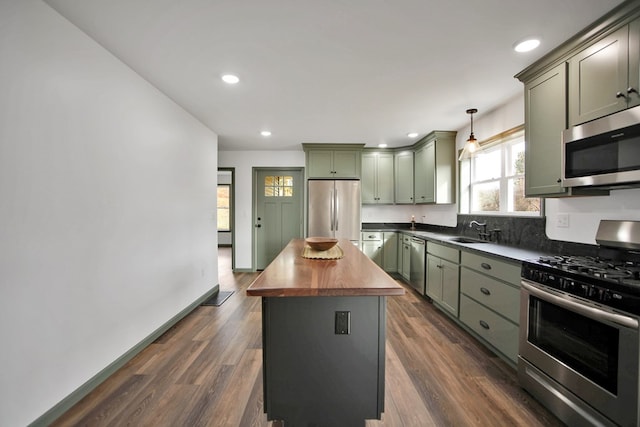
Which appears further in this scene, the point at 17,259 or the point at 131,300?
the point at 131,300

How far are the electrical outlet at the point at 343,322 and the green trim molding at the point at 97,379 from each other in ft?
5.77

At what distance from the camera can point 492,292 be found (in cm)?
225

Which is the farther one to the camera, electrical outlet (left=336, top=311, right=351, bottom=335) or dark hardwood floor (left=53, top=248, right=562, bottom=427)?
dark hardwood floor (left=53, top=248, right=562, bottom=427)

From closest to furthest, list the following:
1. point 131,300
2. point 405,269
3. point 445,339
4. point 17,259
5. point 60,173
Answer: point 17,259
point 60,173
point 131,300
point 445,339
point 405,269

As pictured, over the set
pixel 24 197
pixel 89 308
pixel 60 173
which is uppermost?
pixel 60 173

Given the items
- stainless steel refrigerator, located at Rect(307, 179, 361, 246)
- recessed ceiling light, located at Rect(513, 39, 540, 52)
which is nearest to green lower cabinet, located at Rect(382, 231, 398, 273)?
stainless steel refrigerator, located at Rect(307, 179, 361, 246)

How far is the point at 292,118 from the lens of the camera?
3.42 meters

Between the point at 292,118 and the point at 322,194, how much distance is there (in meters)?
1.58

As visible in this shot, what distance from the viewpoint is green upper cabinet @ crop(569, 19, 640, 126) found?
151cm

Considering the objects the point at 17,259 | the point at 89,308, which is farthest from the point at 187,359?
the point at 17,259

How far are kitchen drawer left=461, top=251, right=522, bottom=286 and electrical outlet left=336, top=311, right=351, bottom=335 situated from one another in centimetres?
142

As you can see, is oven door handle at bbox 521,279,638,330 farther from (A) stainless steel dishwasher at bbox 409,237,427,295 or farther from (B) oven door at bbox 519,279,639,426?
→ (A) stainless steel dishwasher at bbox 409,237,427,295

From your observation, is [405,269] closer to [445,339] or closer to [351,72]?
[445,339]

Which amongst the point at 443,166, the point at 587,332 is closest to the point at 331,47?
the point at 587,332
